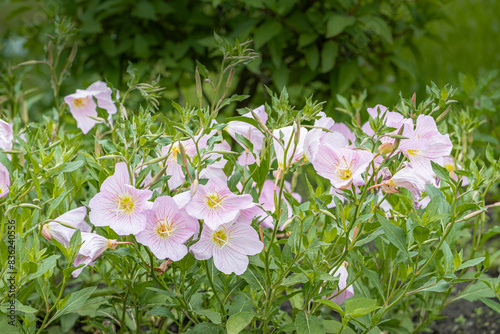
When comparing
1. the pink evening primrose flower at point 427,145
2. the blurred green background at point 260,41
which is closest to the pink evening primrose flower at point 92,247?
the pink evening primrose flower at point 427,145

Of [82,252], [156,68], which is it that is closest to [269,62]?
[156,68]

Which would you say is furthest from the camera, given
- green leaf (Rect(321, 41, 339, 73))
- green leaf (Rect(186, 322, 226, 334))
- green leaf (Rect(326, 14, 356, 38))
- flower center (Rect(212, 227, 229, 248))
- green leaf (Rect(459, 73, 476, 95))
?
green leaf (Rect(321, 41, 339, 73))

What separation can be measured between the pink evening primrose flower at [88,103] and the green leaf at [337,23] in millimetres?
1363

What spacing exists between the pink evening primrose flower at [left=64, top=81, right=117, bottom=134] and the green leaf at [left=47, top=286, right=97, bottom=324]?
23.6 inches

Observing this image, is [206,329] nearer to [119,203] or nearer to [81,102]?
[119,203]

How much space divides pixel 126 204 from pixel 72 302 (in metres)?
0.31

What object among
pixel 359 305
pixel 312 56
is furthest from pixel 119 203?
pixel 312 56

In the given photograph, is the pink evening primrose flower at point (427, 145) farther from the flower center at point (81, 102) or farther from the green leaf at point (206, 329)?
the flower center at point (81, 102)

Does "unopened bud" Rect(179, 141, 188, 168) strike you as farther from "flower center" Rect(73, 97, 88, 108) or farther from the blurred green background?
the blurred green background

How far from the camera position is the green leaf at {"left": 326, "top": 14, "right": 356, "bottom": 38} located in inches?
110

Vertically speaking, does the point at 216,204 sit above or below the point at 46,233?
above

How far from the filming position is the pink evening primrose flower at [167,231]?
3.91 feet

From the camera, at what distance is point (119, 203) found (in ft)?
3.97

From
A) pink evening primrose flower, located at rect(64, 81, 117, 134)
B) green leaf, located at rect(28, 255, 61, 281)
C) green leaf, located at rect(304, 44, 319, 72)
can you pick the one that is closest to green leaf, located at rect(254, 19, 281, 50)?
green leaf, located at rect(304, 44, 319, 72)
